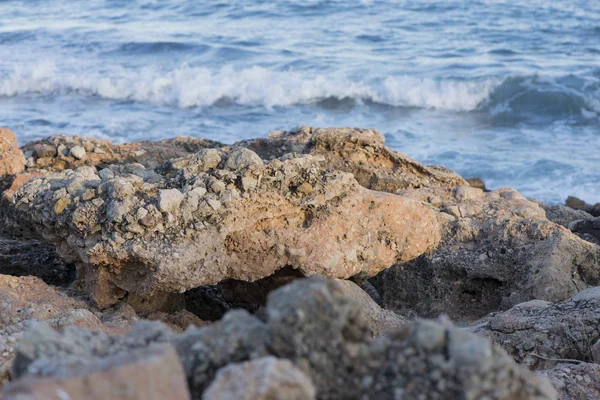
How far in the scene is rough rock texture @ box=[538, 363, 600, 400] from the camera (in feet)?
9.12

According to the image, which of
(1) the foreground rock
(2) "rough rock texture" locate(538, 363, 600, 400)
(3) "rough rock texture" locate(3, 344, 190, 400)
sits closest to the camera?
(3) "rough rock texture" locate(3, 344, 190, 400)

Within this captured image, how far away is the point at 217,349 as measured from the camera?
1.75 meters

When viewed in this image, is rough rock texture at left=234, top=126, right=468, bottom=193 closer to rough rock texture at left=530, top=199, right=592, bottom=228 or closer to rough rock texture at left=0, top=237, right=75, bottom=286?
rough rock texture at left=530, top=199, right=592, bottom=228

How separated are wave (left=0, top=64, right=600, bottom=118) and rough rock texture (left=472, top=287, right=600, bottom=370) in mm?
10079

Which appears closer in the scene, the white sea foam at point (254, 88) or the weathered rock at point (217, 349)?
the weathered rock at point (217, 349)

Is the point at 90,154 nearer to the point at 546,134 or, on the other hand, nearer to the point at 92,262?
the point at 92,262

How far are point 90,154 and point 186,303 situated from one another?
6.29ft

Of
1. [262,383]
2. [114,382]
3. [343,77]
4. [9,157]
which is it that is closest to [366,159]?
[9,157]

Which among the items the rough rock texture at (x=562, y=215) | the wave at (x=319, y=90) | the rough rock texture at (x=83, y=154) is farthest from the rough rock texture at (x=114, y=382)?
the wave at (x=319, y=90)

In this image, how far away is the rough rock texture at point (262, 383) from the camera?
5.00 ft

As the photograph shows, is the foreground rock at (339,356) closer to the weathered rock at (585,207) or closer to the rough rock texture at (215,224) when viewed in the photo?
the rough rock texture at (215,224)

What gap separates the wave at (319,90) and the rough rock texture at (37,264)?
375 inches

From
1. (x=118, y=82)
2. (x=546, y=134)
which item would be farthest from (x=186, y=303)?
(x=118, y=82)

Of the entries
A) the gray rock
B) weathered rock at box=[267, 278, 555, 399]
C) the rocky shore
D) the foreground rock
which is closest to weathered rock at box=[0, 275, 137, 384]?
the rocky shore
